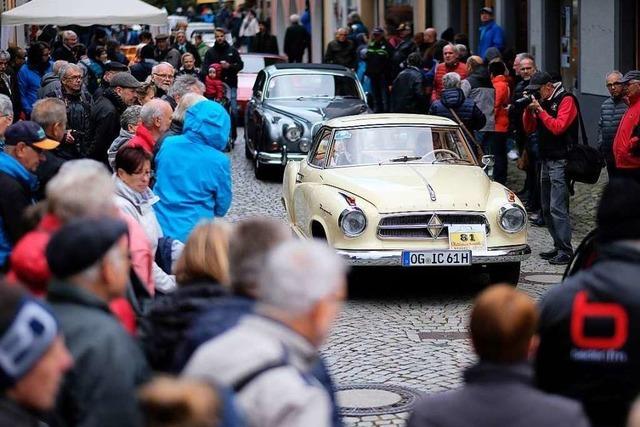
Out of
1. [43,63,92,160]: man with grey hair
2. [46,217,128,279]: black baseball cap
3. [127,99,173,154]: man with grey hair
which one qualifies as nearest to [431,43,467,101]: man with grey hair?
[43,63,92,160]: man with grey hair

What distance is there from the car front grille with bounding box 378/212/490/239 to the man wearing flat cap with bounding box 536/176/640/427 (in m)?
5.93

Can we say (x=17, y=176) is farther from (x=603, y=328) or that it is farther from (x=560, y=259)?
(x=560, y=259)

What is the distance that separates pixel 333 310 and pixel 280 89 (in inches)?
641

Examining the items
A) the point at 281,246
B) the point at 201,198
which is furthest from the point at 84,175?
the point at 201,198

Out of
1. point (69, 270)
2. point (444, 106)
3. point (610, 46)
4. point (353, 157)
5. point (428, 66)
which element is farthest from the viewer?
point (428, 66)

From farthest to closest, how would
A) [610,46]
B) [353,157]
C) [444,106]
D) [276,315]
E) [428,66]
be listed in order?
[428,66], [610,46], [444,106], [353,157], [276,315]

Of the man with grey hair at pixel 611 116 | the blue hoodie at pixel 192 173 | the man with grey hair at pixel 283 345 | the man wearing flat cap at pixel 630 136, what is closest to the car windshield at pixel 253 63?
the man with grey hair at pixel 611 116

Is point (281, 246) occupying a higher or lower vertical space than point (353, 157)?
higher

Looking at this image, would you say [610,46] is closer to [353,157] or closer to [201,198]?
[353,157]

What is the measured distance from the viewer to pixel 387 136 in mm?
12164

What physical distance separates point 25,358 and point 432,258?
7.23 metres

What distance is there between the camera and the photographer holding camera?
12406 millimetres

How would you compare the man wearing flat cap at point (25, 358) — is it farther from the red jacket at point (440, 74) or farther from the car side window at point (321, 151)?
the red jacket at point (440, 74)

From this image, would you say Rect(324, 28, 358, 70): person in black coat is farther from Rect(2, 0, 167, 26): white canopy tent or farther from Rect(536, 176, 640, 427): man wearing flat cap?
Rect(536, 176, 640, 427): man wearing flat cap
